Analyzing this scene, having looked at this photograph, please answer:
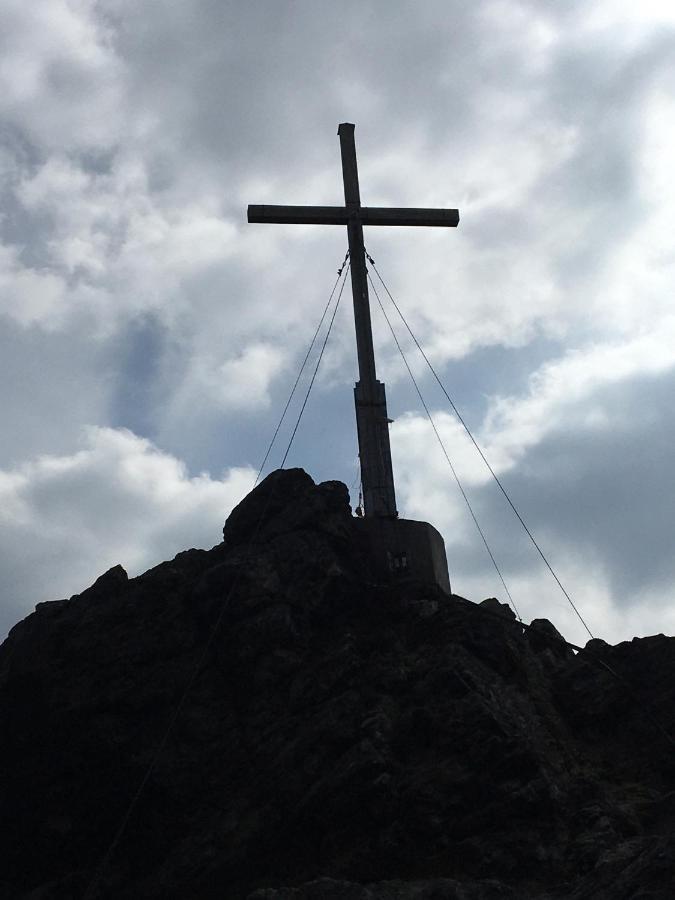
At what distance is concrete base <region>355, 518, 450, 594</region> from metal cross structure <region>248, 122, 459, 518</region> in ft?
1.73

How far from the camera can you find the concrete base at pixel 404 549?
25.9 metres

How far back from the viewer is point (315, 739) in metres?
20.4

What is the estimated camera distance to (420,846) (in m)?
17.9

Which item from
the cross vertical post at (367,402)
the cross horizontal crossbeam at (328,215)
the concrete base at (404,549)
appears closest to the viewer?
the concrete base at (404,549)

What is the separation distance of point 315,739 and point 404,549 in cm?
698

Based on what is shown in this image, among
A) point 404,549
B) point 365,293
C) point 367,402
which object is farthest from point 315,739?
point 365,293

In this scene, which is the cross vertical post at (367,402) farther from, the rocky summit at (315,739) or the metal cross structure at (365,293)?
the rocky summit at (315,739)

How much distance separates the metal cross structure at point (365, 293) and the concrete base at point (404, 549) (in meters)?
0.53

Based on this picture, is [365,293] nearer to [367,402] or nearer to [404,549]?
[367,402]

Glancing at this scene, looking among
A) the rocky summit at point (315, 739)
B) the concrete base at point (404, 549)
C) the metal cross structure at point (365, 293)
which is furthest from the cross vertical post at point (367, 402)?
the rocky summit at point (315, 739)

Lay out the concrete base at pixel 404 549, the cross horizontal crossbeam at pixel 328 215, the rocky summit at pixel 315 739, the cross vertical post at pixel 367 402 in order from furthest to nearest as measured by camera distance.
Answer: the cross horizontal crossbeam at pixel 328 215
the cross vertical post at pixel 367 402
the concrete base at pixel 404 549
the rocky summit at pixel 315 739

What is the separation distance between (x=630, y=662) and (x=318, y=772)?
7506 mm

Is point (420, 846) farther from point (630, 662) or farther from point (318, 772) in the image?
point (630, 662)

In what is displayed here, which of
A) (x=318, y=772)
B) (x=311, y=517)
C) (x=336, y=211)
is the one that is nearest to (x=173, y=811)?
(x=318, y=772)
